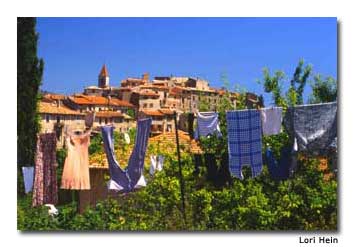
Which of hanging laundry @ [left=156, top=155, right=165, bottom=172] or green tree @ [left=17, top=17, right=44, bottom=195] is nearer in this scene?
green tree @ [left=17, top=17, right=44, bottom=195]

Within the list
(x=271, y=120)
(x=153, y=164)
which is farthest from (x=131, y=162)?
(x=271, y=120)

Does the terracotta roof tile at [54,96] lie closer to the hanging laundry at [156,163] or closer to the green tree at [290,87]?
the hanging laundry at [156,163]

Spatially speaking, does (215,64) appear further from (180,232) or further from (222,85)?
(180,232)

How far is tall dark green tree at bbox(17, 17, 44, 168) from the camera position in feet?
22.6

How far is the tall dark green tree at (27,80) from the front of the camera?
271 inches

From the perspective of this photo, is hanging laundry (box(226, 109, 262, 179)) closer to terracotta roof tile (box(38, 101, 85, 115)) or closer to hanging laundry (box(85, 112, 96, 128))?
hanging laundry (box(85, 112, 96, 128))

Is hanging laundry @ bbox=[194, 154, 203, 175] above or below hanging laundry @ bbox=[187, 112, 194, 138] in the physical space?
below

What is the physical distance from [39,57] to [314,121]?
229cm

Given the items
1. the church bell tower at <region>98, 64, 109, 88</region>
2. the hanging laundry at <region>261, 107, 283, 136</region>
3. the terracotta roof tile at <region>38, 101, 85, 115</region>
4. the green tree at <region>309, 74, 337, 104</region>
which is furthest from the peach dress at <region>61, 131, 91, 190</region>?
the green tree at <region>309, 74, 337, 104</region>

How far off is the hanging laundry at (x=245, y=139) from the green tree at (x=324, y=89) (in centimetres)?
52

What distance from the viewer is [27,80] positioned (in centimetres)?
695
